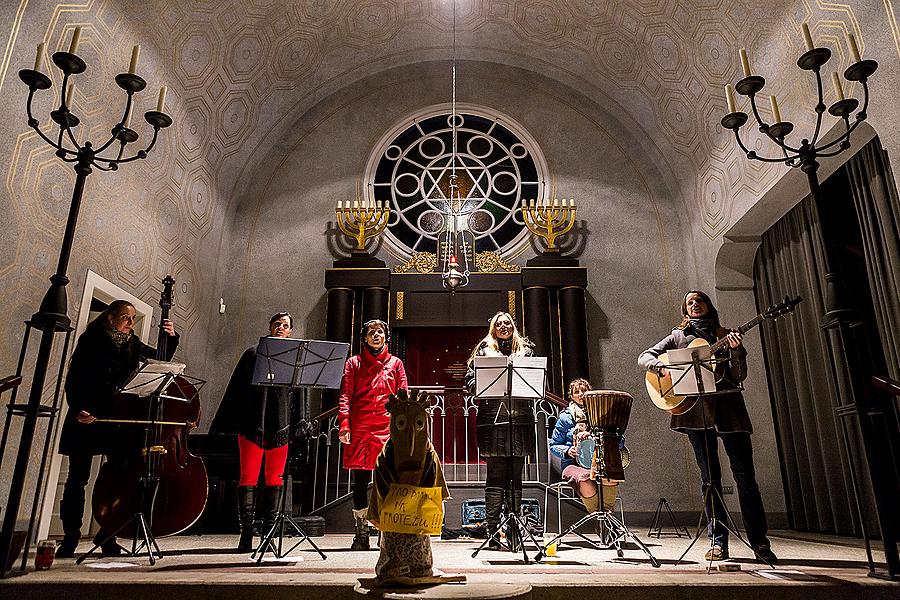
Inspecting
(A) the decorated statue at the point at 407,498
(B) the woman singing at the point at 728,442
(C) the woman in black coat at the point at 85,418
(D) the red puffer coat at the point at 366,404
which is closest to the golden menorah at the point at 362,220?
(D) the red puffer coat at the point at 366,404

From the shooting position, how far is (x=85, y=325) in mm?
5496

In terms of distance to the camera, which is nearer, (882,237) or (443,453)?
(882,237)

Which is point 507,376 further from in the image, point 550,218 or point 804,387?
point 550,218

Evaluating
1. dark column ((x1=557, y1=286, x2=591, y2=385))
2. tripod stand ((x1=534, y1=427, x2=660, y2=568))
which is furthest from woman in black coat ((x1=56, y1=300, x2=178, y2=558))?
dark column ((x1=557, y1=286, x2=591, y2=385))

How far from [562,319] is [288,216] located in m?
4.20

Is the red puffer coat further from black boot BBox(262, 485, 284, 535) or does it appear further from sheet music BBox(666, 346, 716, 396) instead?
sheet music BBox(666, 346, 716, 396)

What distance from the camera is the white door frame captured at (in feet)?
16.2

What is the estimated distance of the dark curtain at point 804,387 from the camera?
5.94 meters

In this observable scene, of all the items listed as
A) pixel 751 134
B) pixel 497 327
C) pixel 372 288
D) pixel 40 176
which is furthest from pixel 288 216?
pixel 751 134

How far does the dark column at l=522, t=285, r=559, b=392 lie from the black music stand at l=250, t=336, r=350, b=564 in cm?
408

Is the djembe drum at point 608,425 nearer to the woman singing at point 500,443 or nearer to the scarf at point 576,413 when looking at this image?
the woman singing at point 500,443

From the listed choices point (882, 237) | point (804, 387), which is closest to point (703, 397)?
point (882, 237)

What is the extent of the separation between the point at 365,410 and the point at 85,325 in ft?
9.74

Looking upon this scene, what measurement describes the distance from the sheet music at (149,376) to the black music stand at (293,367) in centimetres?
48
